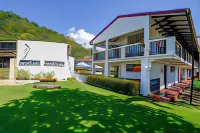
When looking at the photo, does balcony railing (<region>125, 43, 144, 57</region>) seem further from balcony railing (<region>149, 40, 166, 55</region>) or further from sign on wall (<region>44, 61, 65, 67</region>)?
sign on wall (<region>44, 61, 65, 67</region>)

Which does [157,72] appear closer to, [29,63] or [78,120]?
[78,120]

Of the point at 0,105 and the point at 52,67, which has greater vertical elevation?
the point at 52,67

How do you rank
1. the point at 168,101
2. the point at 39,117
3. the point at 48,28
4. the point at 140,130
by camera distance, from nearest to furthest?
the point at 140,130 → the point at 39,117 → the point at 168,101 → the point at 48,28

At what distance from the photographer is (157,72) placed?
15.8 meters

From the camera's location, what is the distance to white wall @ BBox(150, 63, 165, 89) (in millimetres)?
14703

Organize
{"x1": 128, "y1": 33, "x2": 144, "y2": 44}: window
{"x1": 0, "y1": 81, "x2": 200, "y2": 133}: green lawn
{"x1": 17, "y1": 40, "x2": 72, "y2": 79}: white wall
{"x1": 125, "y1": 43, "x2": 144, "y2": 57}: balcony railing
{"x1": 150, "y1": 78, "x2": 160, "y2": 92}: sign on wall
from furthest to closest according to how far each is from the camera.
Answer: {"x1": 17, "y1": 40, "x2": 72, "y2": 79}: white wall
{"x1": 128, "y1": 33, "x2": 144, "y2": 44}: window
{"x1": 150, "y1": 78, "x2": 160, "y2": 92}: sign on wall
{"x1": 125, "y1": 43, "x2": 144, "y2": 57}: balcony railing
{"x1": 0, "y1": 81, "x2": 200, "y2": 133}: green lawn

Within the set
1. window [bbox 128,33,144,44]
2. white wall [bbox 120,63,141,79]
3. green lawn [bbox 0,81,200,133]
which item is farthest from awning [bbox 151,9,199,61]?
green lawn [bbox 0,81,200,133]

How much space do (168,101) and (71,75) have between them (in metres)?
16.0

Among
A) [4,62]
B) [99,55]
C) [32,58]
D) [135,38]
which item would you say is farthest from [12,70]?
[135,38]

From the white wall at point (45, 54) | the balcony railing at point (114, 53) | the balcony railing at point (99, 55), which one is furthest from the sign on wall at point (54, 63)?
the balcony railing at point (114, 53)

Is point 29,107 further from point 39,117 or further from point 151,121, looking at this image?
point 151,121

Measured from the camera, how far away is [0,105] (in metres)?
7.47

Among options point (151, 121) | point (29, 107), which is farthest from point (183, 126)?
point (29, 107)

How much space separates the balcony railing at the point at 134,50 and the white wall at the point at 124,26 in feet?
5.28
